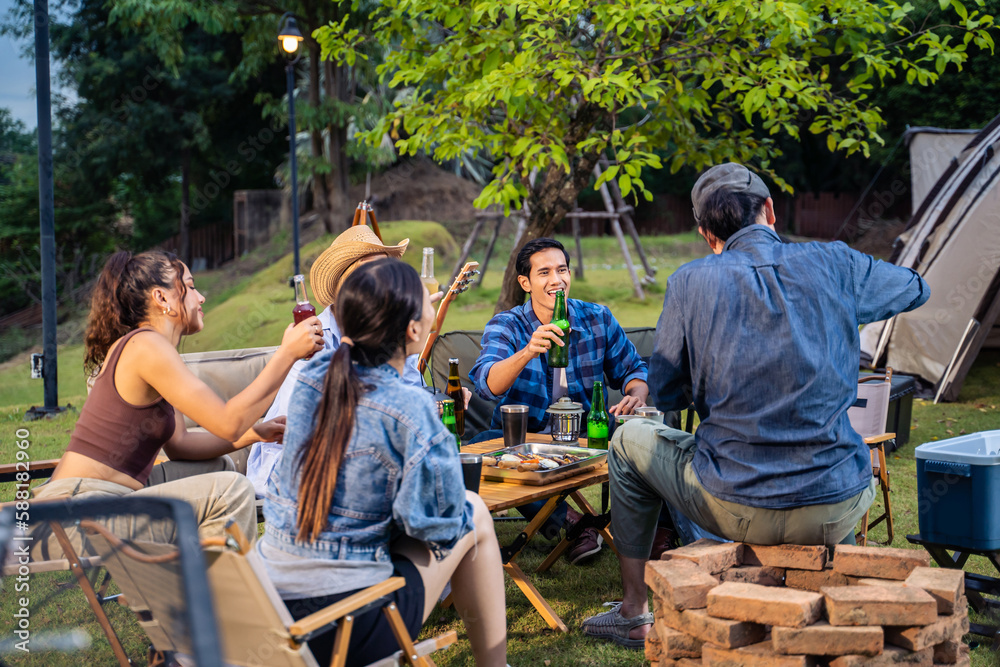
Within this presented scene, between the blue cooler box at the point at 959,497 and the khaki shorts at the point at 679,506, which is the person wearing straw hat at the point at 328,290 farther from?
the blue cooler box at the point at 959,497

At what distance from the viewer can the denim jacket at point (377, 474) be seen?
1.99m

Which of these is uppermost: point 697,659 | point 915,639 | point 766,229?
point 766,229

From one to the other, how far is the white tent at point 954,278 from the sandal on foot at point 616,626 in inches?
233

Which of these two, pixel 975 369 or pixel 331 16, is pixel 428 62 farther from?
pixel 331 16

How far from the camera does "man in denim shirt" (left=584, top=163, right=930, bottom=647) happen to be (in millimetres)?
2377

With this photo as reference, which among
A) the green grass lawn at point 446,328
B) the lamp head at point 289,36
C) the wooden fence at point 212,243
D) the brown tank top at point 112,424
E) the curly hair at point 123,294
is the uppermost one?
the lamp head at point 289,36

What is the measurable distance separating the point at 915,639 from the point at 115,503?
6.27 feet

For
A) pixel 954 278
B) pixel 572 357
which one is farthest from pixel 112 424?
pixel 954 278

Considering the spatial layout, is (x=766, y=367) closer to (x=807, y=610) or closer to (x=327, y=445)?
(x=807, y=610)

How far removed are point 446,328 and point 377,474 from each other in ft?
32.0

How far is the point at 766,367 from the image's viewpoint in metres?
2.37

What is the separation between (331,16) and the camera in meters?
16.8

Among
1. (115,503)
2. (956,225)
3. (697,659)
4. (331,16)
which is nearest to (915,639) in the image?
(697,659)

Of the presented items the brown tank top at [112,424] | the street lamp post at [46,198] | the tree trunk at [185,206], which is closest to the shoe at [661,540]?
the brown tank top at [112,424]
